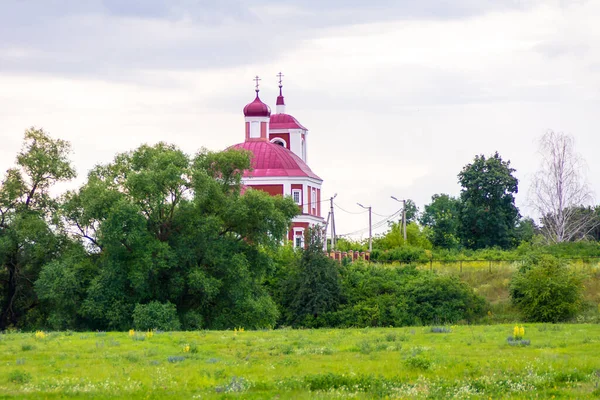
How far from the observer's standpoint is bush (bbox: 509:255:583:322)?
4988 centimetres

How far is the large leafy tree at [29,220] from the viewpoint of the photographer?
5119 cm

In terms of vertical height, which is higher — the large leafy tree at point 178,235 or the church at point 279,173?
the church at point 279,173

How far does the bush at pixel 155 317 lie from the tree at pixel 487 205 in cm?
4610

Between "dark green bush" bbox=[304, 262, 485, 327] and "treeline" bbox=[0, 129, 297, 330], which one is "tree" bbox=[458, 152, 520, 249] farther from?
"treeline" bbox=[0, 129, 297, 330]

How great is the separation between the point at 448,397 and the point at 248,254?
32.4 m

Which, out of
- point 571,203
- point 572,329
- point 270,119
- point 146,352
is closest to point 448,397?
point 146,352

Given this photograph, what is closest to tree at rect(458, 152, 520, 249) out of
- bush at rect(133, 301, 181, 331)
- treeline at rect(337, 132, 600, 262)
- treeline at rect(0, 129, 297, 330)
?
treeline at rect(337, 132, 600, 262)

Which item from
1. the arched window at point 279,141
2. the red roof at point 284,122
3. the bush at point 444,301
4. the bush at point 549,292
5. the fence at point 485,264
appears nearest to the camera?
the bush at point 549,292

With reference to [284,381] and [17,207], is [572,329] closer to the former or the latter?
Answer: [284,381]

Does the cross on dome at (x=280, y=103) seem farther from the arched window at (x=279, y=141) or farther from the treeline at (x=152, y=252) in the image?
the treeline at (x=152, y=252)

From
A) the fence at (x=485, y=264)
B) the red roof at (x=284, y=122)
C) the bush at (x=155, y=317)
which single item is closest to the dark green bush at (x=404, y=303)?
the fence at (x=485, y=264)

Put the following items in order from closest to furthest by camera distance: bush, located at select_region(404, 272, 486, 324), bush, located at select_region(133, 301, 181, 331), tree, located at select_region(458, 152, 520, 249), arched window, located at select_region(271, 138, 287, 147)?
bush, located at select_region(133, 301, 181, 331) → bush, located at select_region(404, 272, 486, 324) → tree, located at select_region(458, 152, 520, 249) → arched window, located at select_region(271, 138, 287, 147)

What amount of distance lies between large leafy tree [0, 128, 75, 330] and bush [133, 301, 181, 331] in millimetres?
8583

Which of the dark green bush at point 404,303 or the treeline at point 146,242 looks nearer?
the treeline at point 146,242
